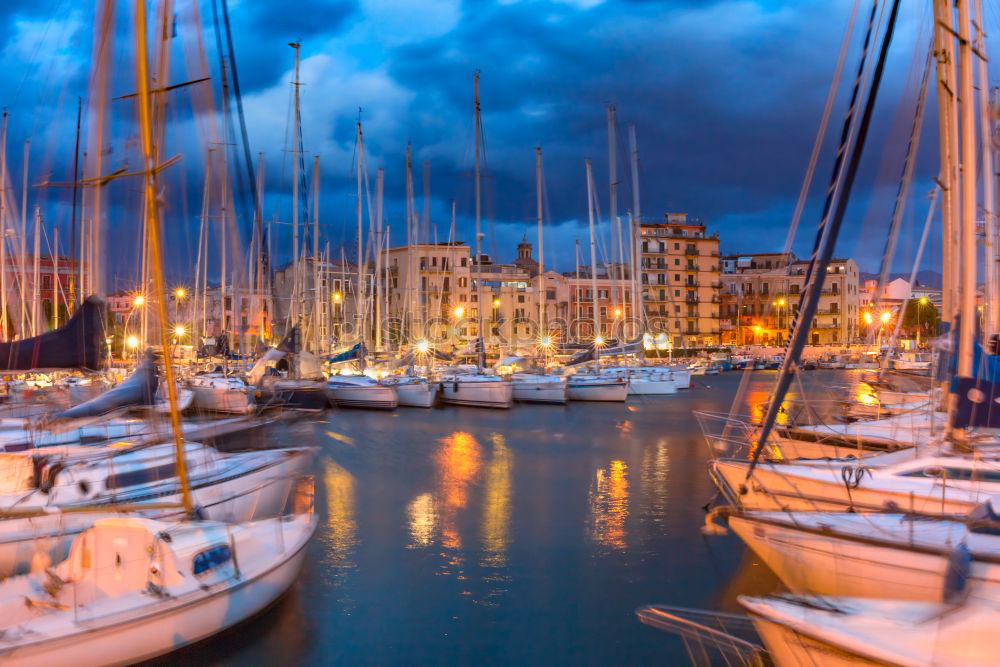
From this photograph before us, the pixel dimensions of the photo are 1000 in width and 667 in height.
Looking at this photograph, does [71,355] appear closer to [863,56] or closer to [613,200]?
[863,56]

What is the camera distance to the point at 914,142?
17.5 meters

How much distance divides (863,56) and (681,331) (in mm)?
89958

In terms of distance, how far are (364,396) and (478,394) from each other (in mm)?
5657

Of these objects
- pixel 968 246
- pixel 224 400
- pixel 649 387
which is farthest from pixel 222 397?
pixel 649 387

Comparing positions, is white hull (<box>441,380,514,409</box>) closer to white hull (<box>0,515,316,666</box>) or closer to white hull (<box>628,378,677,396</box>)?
white hull (<box>628,378,677,396</box>)

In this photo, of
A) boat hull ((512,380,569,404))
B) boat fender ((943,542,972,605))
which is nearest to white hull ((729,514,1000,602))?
boat fender ((943,542,972,605))

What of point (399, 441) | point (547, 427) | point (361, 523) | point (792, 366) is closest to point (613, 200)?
point (547, 427)

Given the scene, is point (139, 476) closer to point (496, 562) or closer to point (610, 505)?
point (496, 562)

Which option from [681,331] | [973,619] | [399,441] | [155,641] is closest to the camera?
[973,619]

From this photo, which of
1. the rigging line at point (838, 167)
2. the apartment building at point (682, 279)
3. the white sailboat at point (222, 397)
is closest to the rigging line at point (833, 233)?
the rigging line at point (838, 167)

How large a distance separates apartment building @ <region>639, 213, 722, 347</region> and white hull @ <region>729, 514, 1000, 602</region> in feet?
287

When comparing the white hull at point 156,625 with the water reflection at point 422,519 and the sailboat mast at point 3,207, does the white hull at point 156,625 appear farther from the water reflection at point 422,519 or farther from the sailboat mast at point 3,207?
the sailboat mast at point 3,207

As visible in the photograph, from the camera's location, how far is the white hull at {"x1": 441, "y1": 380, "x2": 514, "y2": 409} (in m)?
40.8

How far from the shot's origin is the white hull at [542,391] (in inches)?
1714
